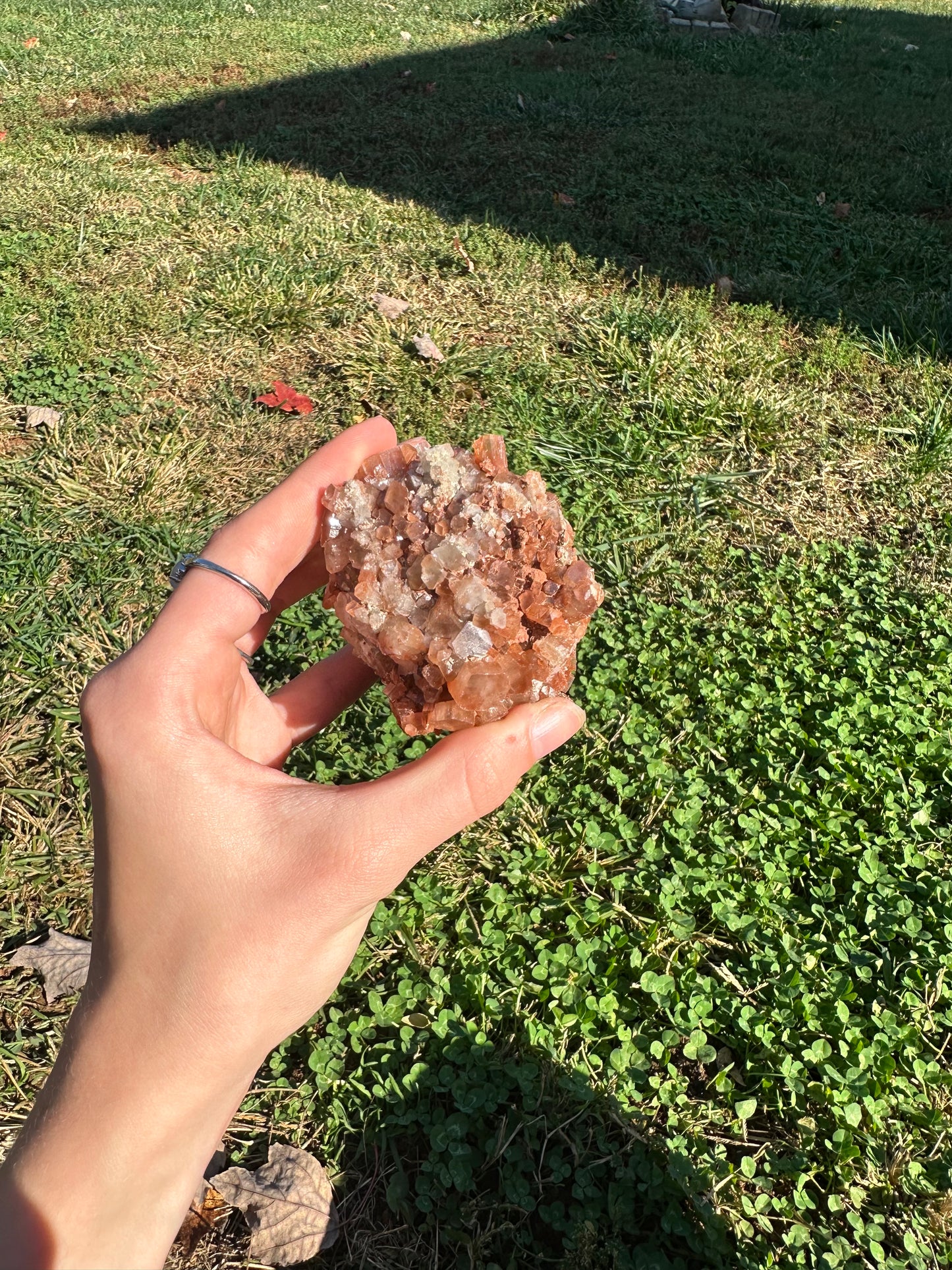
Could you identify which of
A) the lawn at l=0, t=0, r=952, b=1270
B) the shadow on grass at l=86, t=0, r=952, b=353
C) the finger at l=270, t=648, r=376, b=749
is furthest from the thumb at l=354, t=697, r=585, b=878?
the shadow on grass at l=86, t=0, r=952, b=353

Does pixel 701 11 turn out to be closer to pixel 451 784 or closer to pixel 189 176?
pixel 189 176

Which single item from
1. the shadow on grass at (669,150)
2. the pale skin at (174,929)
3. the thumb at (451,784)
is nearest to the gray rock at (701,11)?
the shadow on grass at (669,150)

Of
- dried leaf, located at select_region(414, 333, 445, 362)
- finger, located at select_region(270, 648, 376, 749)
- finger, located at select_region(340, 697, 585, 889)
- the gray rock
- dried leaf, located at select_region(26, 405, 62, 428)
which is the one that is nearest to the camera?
A: finger, located at select_region(340, 697, 585, 889)

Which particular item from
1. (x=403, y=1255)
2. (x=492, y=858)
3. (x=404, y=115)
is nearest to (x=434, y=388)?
(x=492, y=858)

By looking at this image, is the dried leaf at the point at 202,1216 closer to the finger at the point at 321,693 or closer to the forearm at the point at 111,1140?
the forearm at the point at 111,1140

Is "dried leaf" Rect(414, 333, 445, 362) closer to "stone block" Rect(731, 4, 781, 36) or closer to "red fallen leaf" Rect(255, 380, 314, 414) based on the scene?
"red fallen leaf" Rect(255, 380, 314, 414)
